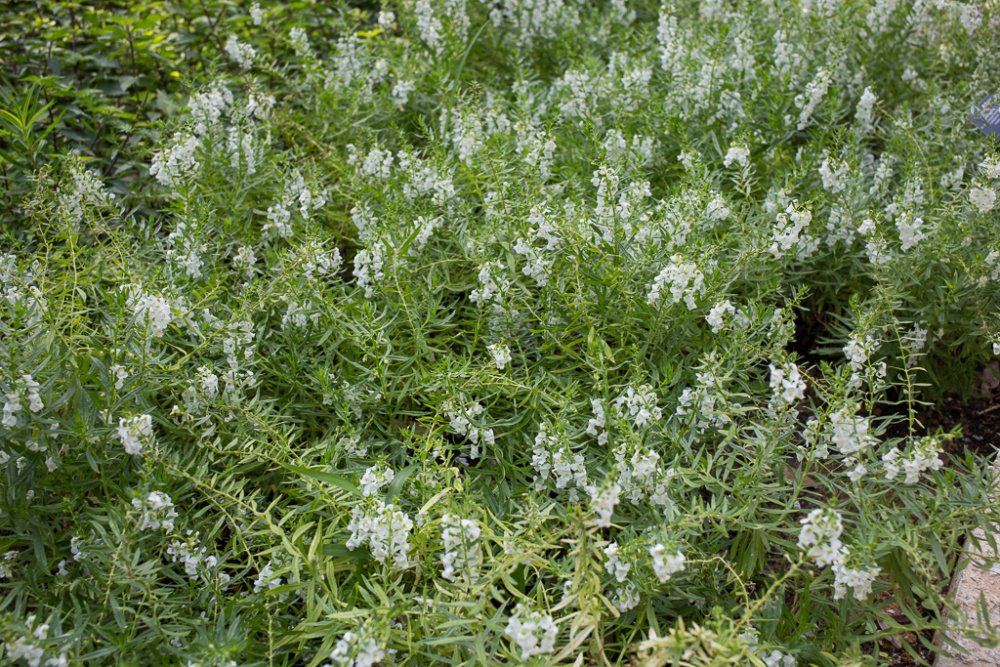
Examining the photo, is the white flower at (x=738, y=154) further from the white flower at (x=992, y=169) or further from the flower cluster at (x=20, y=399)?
the flower cluster at (x=20, y=399)

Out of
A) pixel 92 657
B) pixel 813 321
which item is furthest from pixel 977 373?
pixel 92 657

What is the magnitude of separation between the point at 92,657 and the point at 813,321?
3.28 meters

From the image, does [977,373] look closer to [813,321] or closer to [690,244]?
[813,321]

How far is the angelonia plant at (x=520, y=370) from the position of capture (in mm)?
2303

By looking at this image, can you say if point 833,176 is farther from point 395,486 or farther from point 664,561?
point 395,486

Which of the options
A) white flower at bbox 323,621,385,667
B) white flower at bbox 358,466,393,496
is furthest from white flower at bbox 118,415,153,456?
white flower at bbox 323,621,385,667

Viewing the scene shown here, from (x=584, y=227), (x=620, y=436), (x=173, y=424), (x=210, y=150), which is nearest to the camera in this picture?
(x=620, y=436)

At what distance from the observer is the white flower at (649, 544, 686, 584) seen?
2084mm

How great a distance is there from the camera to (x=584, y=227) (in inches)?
120

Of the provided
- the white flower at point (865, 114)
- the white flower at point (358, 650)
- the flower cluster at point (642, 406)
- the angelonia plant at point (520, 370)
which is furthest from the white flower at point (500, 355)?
the white flower at point (865, 114)

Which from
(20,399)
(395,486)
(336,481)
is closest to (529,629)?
(395,486)

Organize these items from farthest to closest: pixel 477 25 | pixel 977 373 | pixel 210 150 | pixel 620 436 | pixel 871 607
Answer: pixel 477 25 < pixel 210 150 < pixel 977 373 < pixel 620 436 < pixel 871 607

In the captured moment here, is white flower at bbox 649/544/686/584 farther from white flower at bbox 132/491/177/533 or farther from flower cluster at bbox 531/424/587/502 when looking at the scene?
→ white flower at bbox 132/491/177/533

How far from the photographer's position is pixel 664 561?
2.11m
